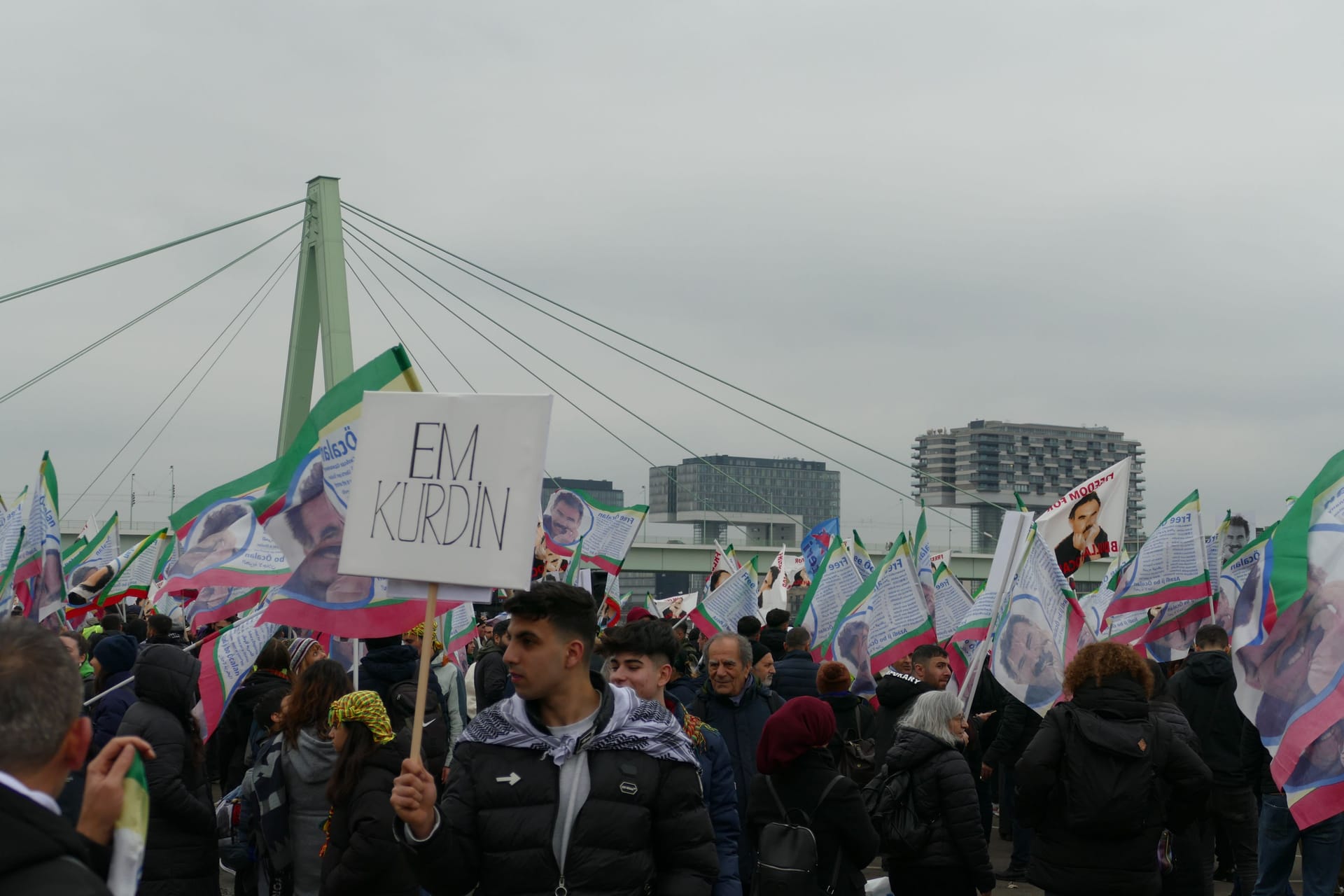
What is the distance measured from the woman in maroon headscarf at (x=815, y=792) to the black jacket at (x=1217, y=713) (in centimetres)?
453

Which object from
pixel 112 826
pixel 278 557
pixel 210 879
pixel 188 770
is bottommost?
pixel 210 879

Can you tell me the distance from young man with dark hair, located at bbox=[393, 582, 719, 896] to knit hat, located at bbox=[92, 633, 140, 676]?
144 inches

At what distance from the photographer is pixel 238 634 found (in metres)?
7.04

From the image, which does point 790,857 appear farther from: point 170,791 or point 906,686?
point 906,686

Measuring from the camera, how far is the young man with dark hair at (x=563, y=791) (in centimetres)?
368

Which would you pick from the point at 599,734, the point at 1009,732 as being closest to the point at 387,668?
the point at 599,734

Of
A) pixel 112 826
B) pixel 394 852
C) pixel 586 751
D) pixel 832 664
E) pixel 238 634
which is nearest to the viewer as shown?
pixel 112 826

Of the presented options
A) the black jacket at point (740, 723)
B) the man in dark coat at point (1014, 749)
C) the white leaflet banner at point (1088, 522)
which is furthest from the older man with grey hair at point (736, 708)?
the white leaflet banner at point (1088, 522)

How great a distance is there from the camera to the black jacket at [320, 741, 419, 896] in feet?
15.9

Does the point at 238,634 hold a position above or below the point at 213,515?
below

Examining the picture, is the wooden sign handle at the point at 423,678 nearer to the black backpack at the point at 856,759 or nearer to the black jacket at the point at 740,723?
the black backpack at the point at 856,759

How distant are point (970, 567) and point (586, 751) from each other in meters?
59.4

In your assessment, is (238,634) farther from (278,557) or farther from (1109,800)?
(1109,800)

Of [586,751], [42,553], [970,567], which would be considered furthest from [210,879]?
[970,567]
